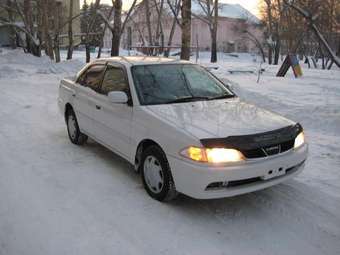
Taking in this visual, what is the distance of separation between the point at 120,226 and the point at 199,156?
3.33 feet

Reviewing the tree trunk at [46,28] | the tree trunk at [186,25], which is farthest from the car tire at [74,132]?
the tree trunk at [46,28]

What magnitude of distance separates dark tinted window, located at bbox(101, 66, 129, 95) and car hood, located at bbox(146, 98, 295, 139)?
711 mm

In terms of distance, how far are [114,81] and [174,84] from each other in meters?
0.85

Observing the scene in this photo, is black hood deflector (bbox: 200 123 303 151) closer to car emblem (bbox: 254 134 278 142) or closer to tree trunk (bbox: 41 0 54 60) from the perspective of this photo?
car emblem (bbox: 254 134 278 142)

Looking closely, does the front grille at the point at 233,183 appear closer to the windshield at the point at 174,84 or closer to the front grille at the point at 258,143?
the front grille at the point at 258,143

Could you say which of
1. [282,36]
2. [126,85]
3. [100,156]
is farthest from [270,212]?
[282,36]

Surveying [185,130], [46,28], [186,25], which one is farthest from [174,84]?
[46,28]

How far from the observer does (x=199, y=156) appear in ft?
12.8

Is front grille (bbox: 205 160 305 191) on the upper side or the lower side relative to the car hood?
lower

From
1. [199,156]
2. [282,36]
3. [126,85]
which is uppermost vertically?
[282,36]

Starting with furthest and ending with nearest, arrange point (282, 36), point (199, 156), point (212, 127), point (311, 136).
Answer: point (282, 36)
point (311, 136)
point (212, 127)
point (199, 156)

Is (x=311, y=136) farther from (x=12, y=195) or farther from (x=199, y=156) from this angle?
(x=12, y=195)

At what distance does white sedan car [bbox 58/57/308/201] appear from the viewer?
3922 mm

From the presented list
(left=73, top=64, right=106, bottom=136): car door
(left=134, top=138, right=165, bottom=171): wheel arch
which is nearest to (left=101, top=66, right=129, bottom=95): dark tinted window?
(left=73, top=64, right=106, bottom=136): car door
